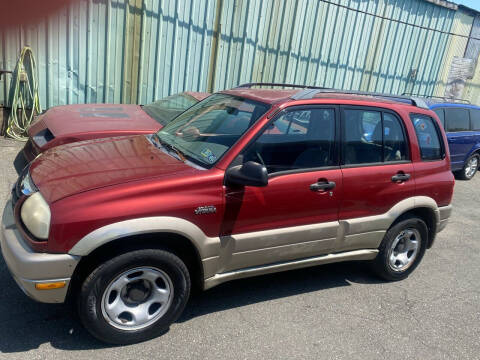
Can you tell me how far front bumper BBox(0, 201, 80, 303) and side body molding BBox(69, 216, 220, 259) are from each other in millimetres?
95

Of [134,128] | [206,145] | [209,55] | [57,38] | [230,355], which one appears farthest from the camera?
[209,55]

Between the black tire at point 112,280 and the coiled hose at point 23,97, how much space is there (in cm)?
575

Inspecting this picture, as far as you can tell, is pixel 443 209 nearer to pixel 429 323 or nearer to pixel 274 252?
pixel 429 323

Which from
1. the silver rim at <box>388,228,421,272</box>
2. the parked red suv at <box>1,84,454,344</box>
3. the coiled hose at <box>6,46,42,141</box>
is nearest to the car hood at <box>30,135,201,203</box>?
the parked red suv at <box>1,84,454,344</box>

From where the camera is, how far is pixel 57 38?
7633mm

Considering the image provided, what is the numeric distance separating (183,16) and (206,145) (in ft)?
19.6

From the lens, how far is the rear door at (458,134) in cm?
878

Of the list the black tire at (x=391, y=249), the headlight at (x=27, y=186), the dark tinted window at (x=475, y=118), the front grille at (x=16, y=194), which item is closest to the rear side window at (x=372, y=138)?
the black tire at (x=391, y=249)

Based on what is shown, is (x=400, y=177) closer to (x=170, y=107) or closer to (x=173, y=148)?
(x=173, y=148)

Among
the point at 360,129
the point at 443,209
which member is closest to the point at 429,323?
the point at 443,209

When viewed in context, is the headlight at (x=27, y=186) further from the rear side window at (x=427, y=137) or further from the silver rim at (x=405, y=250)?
the rear side window at (x=427, y=137)

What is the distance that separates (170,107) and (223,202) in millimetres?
4065

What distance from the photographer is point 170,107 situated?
22.1 feet

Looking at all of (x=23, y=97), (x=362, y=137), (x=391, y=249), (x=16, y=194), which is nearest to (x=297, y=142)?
(x=362, y=137)
